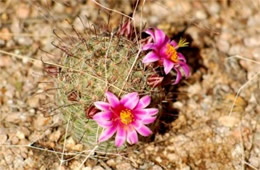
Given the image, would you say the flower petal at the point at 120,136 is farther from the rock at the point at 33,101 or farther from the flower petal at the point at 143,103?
the rock at the point at 33,101

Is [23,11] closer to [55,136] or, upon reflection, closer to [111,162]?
[55,136]

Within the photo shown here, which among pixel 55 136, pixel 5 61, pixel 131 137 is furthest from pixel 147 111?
pixel 5 61

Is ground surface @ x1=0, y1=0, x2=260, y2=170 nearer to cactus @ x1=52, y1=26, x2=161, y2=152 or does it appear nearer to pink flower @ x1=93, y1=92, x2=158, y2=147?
cactus @ x1=52, y1=26, x2=161, y2=152

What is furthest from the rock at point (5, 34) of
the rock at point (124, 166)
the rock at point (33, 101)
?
the rock at point (124, 166)

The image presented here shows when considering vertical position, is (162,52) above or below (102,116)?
above

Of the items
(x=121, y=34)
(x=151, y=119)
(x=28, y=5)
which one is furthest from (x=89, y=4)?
(x=151, y=119)

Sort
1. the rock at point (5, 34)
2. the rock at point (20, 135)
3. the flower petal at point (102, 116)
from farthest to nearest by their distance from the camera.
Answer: the rock at point (5, 34) < the rock at point (20, 135) < the flower petal at point (102, 116)

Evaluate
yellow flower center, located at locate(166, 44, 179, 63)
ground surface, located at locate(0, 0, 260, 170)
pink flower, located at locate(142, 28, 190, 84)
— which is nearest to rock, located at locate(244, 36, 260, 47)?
ground surface, located at locate(0, 0, 260, 170)

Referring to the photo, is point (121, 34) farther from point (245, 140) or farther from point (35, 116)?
point (245, 140)
